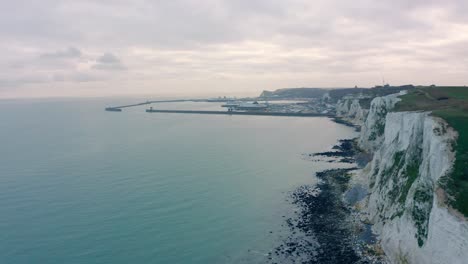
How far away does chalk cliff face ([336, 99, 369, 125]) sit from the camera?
5483 inches

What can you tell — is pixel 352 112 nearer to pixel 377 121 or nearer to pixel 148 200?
pixel 377 121

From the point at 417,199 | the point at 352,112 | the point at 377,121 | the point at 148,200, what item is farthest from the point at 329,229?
the point at 352,112

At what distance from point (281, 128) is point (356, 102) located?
4051 cm

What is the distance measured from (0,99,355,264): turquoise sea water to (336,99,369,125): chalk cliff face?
1953 inches

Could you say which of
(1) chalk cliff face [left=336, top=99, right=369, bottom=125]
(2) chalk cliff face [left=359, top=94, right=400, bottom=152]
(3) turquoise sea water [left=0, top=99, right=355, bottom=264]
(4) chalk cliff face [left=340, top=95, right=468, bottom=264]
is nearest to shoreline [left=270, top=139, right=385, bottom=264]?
(4) chalk cliff face [left=340, top=95, right=468, bottom=264]

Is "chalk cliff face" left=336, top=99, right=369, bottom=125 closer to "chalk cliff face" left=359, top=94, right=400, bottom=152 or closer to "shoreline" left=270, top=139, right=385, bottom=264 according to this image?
"chalk cliff face" left=359, top=94, right=400, bottom=152

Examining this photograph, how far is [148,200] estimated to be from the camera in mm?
51594

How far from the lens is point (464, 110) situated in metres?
39.3

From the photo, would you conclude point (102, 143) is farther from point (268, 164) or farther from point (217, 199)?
point (217, 199)

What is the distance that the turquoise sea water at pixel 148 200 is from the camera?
3769 cm

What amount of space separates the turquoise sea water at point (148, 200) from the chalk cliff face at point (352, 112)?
4961cm

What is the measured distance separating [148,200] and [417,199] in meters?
36.4

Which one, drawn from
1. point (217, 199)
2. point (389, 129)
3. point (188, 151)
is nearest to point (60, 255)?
point (217, 199)

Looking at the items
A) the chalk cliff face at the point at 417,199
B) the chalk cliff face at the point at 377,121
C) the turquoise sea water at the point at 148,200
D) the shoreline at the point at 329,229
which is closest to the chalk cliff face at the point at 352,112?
the chalk cliff face at the point at 377,121
